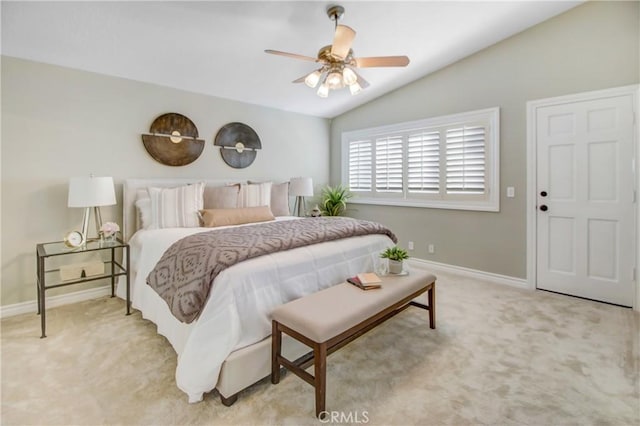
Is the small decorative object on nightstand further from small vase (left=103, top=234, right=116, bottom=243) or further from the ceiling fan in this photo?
the ceiling fan

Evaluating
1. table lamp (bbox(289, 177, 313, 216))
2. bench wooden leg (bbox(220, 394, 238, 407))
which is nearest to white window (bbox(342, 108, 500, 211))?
table lamp (bbox(289, 177, 313, 216))

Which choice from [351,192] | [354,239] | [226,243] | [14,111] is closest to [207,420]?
[226,243]

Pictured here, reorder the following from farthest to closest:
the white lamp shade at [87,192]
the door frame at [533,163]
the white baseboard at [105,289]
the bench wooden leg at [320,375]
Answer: the door frame at [533,163] < the white baseboard at [105,289] < the white lamp shade at [87,192] < the bench wooden leg at [320,375]

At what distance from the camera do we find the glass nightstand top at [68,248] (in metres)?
2.70

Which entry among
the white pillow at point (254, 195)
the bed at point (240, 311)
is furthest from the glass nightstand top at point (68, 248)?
the white pillow at point (254, 195)

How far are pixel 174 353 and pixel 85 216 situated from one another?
1.80m

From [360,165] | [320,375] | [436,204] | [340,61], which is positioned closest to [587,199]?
[436,204]

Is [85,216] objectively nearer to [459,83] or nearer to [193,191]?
[193,191]

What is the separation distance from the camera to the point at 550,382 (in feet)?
6.38

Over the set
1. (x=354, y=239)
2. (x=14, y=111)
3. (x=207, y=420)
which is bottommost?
A: (x=207, y=420)

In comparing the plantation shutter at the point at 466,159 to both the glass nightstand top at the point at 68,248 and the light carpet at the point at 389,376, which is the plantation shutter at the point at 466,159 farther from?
the glass nightstand top at the point at 68,248

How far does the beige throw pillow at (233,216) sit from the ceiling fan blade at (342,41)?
6.06 feet

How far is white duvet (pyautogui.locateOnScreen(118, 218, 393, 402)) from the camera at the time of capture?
174cm

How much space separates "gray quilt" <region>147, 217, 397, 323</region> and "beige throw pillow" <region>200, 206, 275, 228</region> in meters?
0.63
